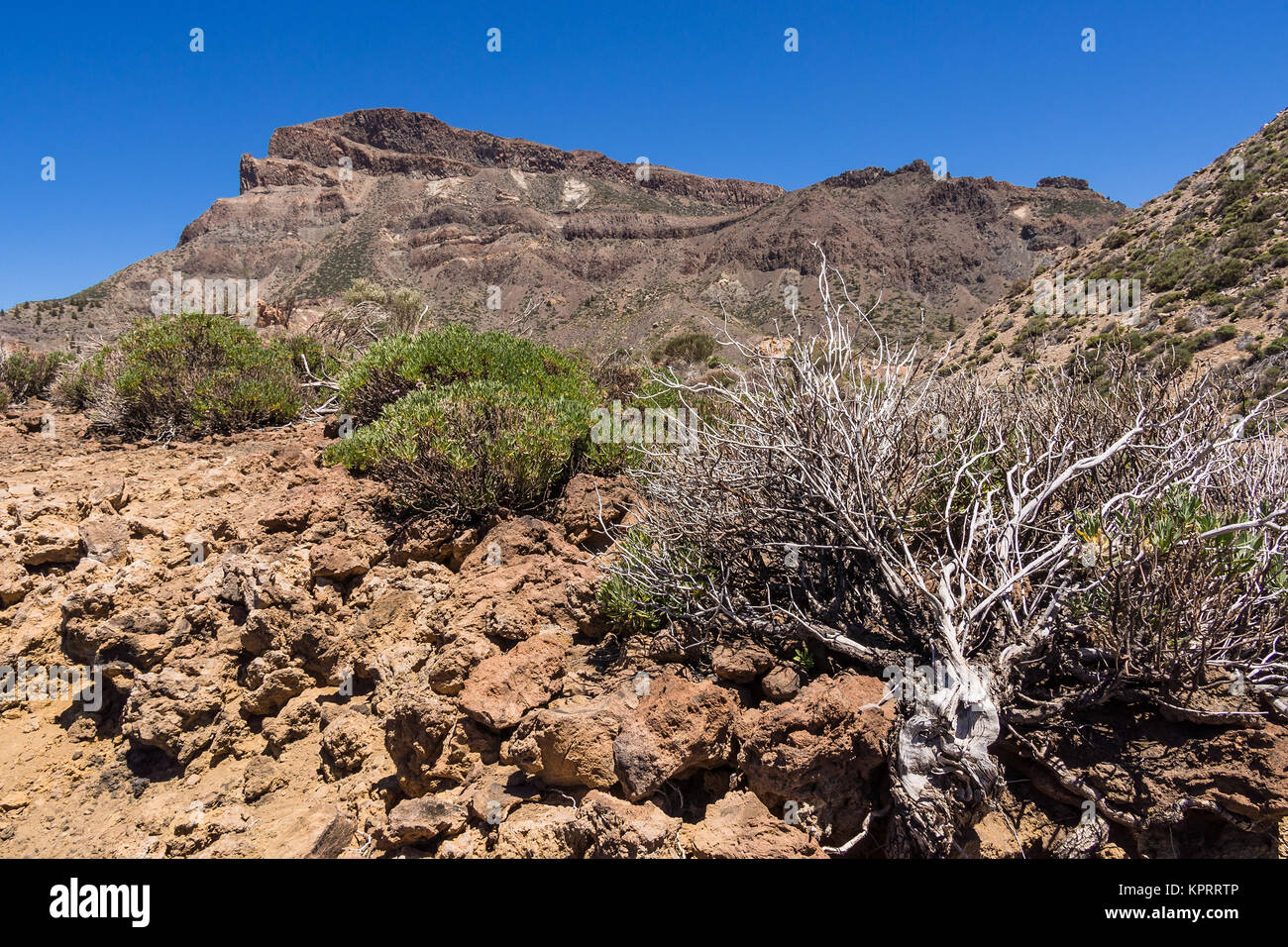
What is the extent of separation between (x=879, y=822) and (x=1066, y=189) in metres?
82.6

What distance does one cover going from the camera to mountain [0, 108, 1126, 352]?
146 feet

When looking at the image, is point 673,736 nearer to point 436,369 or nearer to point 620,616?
point 620,616

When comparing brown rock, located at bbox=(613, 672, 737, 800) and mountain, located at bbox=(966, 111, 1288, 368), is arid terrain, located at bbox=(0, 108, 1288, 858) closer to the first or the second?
brown rock, located at bbox=(613, 672, 737, 800)

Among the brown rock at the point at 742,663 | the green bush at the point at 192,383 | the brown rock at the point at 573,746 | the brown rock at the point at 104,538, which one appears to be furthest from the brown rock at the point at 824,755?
the green bush at the point at 192,383

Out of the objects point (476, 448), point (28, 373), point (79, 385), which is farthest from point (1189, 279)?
point (28, 373)

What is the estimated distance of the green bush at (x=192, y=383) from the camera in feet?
19.3

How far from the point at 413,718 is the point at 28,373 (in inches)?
394

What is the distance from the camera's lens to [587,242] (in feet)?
206

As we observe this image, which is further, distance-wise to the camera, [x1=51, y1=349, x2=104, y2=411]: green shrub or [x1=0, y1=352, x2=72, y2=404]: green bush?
[x1=0, y1=352, x2=72, y2=404]: green bush

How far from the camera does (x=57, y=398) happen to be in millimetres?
7715

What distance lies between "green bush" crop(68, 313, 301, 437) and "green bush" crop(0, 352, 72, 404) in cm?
343

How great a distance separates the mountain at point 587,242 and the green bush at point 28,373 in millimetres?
27052

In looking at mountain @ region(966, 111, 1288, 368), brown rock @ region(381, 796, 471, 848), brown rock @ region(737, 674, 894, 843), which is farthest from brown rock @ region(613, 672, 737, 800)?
mountain @ region(966, 111, 1288, 368)
